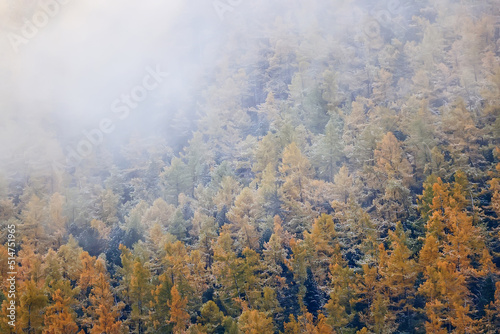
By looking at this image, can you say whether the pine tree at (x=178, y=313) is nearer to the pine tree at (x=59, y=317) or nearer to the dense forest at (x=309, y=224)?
the dense forest at (x=309, y=224)

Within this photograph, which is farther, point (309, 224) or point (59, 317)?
point (309, 224)

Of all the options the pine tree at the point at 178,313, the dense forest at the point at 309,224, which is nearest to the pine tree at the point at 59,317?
the dense forest at the point at 309,224

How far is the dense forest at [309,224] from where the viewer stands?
3108 centimetres

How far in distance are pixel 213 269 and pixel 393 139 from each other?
25.2m

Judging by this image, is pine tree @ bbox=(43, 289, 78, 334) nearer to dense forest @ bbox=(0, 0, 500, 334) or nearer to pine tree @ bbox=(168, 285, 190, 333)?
dense forest @ bbox=(0, 0, 500, 334)

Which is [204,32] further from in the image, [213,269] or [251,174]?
[213,269]

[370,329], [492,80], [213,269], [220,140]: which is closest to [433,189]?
[370,329]

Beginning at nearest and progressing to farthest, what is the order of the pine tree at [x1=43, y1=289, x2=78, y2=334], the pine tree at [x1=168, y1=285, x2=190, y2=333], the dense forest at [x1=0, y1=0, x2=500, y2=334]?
1. the pine tree at [x1=43, y1=289, x2=78, y2=334]
2. the dense forest at [x1=0, y1=0, x2=500, y2=334]
3. the pine tree at [x1=168, y1=285, x2=190, y2=333]

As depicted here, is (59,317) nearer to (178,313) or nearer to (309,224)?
(178,313)

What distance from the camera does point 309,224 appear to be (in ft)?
131

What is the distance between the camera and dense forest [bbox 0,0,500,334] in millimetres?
31078

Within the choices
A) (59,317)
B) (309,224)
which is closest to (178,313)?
(59,317)

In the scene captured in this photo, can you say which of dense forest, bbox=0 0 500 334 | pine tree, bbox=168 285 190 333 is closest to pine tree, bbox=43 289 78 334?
dense forest, bbox=0 0 500 334

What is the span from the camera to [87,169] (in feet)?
254
